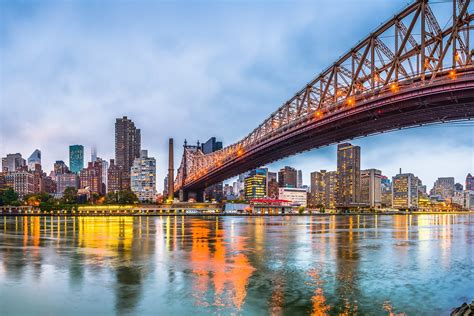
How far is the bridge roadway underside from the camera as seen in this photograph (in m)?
28.5

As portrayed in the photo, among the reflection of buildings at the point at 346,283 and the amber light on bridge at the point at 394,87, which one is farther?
the amber light on bridge at the point at 394,87

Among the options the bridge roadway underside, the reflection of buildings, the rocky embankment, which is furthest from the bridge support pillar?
the rocky embankment

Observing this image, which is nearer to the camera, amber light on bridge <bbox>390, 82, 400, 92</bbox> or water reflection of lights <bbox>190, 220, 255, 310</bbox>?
water reflection of lights <bbox>190, 220, 255, 310</bbox>

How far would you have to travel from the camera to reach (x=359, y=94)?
124 feet

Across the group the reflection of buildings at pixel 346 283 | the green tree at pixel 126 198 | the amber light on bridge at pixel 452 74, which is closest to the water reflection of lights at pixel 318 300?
the reflection of buildings at pixel 346 283

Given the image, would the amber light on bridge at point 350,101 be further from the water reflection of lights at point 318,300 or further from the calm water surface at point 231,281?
the water reflection of lights at point 318,300

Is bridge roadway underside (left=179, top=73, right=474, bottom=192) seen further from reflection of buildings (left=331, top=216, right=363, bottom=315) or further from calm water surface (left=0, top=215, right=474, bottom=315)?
reflection of buildings (left=331, top=216, right=363, bottom=315)

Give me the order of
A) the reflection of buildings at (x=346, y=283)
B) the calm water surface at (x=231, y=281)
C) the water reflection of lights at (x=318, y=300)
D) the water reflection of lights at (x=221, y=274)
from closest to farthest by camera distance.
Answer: the water reflection of lights at (x=318, y=300), the reflection of buildings at (x=346, y=283), the calm water surface at (x=231, y=281), the water reflection of lights at (x=221, y=274)

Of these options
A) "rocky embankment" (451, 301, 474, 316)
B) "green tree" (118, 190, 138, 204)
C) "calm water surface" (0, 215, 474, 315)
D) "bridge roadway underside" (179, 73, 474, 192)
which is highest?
"bridge roadway underside" (179, 73, 474, 192)

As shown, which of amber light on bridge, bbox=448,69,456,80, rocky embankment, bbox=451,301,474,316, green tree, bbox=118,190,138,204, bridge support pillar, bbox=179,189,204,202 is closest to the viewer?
rocky embankment, bbox=451,301,474,316

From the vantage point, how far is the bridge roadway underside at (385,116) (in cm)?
2854

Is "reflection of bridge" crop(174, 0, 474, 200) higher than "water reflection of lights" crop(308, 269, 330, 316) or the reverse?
higher

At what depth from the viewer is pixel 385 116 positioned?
3638 cm

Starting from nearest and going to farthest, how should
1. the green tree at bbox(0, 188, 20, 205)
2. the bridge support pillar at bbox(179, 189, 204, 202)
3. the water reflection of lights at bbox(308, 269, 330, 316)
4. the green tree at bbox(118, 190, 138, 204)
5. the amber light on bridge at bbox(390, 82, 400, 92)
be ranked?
the water reflection of lights at bbox(308, 269, 330, 316) → the amber light on bridge at bbox(390, 82, 400, 92) → the bridge support pillar at bbox(179, 189, 204, 202) → the green tree at bbox(118, 190, 138, 204) → the green tree at bbox(0, 188, 20, 205)
